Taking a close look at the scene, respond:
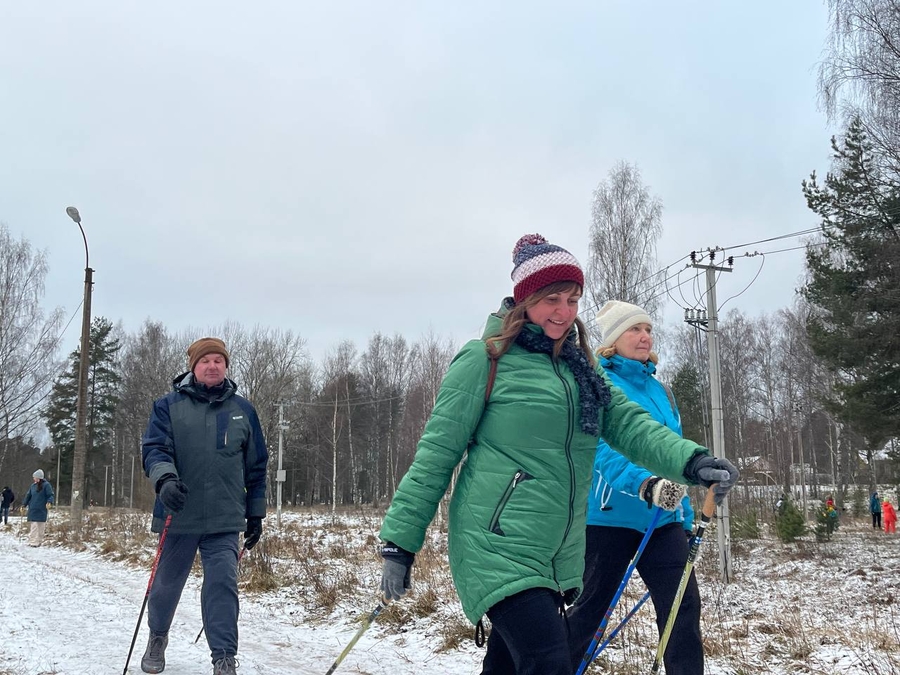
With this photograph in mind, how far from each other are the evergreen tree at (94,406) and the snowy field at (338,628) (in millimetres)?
43058

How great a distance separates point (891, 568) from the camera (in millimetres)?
15312

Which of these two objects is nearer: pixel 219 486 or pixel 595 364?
pixel 595 364

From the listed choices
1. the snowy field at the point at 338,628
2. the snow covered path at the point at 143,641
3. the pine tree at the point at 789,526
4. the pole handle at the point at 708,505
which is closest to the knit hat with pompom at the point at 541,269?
the pole handle at the point at 708,505

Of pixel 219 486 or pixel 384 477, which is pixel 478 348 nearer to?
pixel 219 486

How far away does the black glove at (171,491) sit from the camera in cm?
388

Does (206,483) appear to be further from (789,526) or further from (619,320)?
(789,526)

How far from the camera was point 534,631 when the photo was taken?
2.19m

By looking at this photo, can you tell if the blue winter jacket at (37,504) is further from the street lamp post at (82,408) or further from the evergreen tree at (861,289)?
the evergreen tree at (861,289)

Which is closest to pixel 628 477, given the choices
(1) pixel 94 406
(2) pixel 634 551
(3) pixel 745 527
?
(2) pixel 634 551

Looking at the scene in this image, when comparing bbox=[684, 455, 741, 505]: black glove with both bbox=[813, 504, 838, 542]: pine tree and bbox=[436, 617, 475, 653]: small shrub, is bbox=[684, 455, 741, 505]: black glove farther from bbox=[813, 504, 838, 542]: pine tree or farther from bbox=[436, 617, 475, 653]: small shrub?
bbox=[813, 504, 838, 542]: pine tree

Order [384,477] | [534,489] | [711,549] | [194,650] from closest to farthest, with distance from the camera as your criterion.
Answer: [534,489] → [194,650] → [711,549] → [384,477]

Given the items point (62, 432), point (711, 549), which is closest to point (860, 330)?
point (711, 549)

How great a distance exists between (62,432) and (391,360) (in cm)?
2404

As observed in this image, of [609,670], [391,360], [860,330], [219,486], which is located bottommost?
[609,670]
